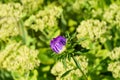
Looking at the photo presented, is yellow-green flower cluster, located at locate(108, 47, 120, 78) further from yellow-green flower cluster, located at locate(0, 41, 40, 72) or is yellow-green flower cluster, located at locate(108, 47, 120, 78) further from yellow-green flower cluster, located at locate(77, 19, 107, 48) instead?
yellow-green flower cluster, located at locate(0, 41, 40, 72)

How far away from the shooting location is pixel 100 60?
4.67 meters

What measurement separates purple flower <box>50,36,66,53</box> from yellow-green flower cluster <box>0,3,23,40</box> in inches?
75.4

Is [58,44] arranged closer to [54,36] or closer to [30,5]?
[54,36]

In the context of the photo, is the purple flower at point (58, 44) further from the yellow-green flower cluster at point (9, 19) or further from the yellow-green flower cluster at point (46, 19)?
the yellow-green flower cluster at point (9, 19)

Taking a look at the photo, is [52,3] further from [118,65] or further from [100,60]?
[118,65]

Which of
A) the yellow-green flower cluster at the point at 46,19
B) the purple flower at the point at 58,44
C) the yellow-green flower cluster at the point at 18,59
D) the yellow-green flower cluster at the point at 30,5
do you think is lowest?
the yellow-green flower cluster at the point at 18,59

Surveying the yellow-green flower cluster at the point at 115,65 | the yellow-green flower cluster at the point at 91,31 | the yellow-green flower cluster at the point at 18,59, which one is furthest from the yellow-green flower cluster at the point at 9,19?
the yellow-green flower cluster at the point at 115,65

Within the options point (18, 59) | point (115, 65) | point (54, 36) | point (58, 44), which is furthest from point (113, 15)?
point (58, 44)

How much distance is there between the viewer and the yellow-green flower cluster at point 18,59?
416cm

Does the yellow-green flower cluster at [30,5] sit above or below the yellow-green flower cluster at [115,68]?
above

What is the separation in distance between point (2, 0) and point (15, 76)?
2.07 meters

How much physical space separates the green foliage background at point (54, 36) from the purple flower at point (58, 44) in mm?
820

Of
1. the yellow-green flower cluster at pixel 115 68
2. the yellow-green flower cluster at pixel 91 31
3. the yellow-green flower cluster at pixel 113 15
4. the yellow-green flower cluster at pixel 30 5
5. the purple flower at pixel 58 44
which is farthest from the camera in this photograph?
the yellow-green flower cluster at pixel 30 5

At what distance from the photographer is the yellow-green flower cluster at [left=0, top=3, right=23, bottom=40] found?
15.8 ft
